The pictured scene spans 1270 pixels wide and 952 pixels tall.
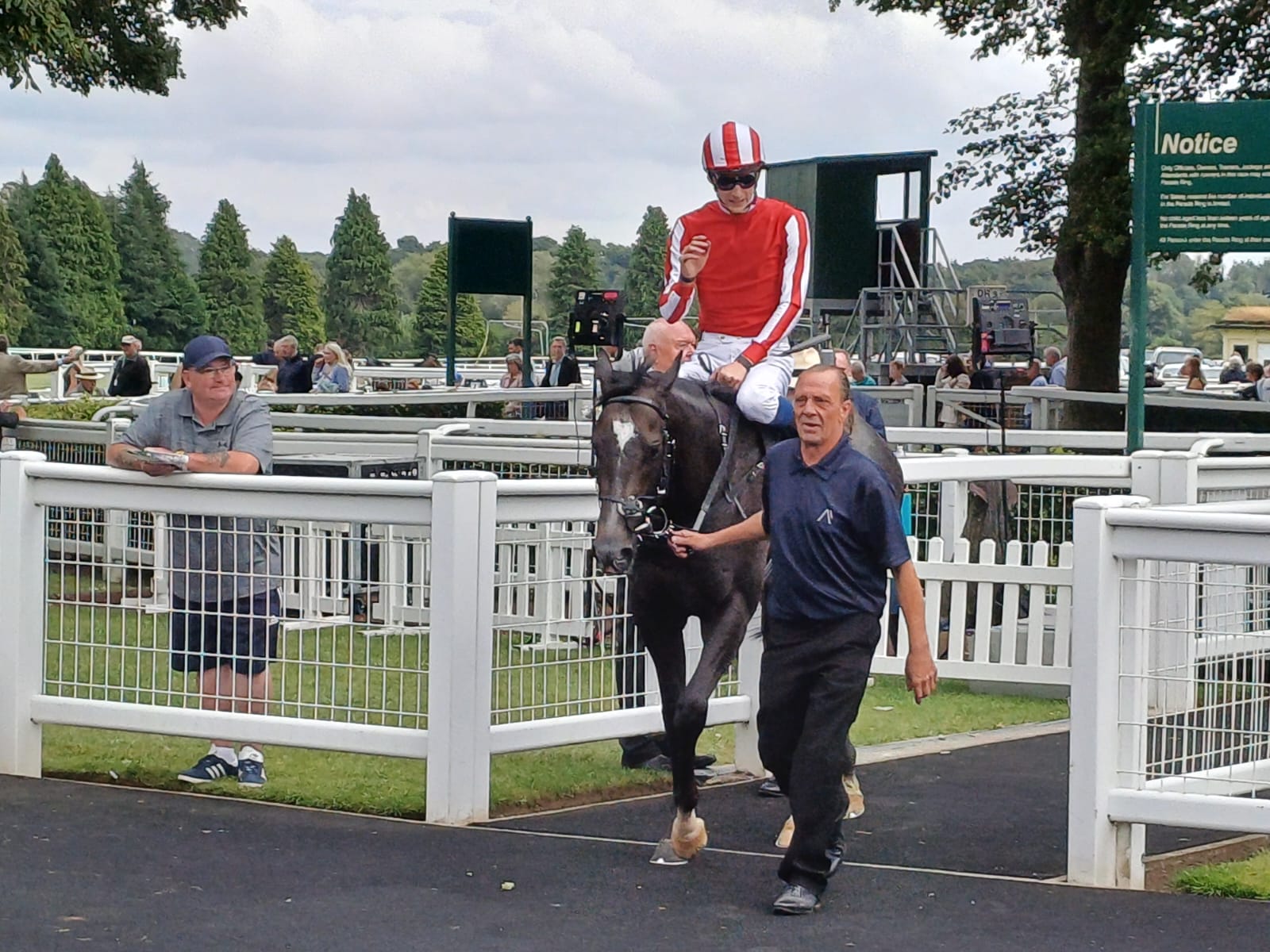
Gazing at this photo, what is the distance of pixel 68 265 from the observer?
87562mm

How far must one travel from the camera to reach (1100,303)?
29000 mm

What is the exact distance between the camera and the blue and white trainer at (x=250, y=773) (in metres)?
8.20

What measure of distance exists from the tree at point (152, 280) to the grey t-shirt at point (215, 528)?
86.1 m

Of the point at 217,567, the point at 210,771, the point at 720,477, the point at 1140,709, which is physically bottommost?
the point at 210,771

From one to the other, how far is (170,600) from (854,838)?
2.95 metres

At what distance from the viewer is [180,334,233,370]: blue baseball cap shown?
822cm

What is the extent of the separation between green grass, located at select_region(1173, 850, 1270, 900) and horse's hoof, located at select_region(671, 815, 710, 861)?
1675mm

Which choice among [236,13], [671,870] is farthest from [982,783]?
[236,13]

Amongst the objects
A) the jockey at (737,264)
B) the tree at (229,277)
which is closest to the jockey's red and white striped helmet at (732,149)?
the jockey at (737,264)

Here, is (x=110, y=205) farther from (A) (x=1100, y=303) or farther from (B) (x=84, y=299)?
(A) (x=1100, y=303)

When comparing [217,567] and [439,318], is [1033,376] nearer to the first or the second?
[217,567]

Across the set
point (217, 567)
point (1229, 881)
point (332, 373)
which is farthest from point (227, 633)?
point (332, 373)

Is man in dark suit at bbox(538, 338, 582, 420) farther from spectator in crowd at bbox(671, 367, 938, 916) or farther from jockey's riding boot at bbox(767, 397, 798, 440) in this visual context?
spectator in crowd at bbox(671, 367, 938, 916)

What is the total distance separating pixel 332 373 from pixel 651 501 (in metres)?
22.5
